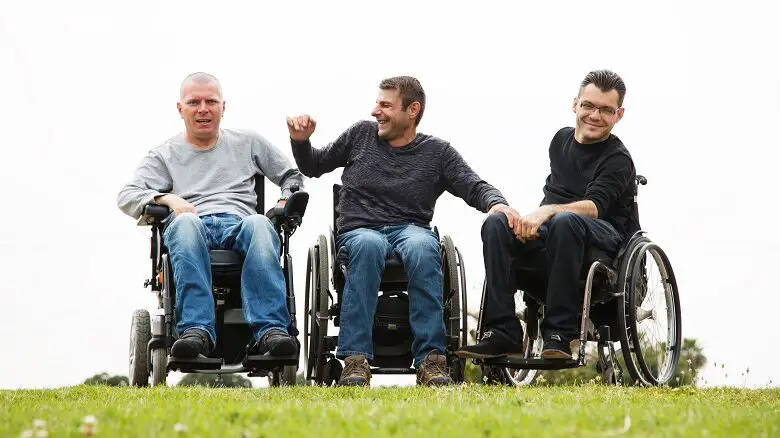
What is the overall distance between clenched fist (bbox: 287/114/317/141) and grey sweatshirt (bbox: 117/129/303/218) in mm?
200

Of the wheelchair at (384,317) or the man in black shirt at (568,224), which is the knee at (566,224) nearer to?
the man in black shirt at (568,224)

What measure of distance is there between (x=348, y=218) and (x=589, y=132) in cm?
130

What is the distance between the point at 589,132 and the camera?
17.8ft

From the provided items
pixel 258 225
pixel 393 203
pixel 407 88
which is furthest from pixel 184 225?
pixel 407 88

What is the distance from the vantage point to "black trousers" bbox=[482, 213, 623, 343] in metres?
5.07

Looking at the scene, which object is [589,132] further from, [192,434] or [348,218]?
[192,434]

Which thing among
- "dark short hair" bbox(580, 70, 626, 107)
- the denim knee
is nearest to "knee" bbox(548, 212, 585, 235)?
"dark short hair" bbox(580, 70, 626, 107)

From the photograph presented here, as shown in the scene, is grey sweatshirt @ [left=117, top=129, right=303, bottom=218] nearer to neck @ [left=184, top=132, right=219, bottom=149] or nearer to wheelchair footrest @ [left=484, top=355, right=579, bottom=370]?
neck @ [left=184, top=132, right=219, bottom=149]

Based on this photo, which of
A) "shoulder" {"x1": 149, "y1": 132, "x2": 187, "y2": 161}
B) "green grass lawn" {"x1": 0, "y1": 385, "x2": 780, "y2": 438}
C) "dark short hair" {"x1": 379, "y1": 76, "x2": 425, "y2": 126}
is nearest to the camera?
"green grass lawn" {"x1": 0, "y1": 385, "x2": 780, "y2": 438}

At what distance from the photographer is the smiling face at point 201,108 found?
575 cm

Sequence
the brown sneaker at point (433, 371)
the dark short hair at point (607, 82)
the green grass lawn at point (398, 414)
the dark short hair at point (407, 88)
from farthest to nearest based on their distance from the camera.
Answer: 1. the dark short hair at point (407, 88)
2. the dark short hair at point (607, 82)
3. the brown sneaker at point (433, 371)
4. the green grass lawn at point (398, 414)

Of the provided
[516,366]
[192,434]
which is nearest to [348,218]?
[516,366]

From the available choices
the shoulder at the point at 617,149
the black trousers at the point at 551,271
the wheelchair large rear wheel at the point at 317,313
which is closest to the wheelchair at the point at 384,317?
the wheelchair large rear wheel at the point at 317,313

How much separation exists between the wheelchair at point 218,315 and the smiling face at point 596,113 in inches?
56.7
